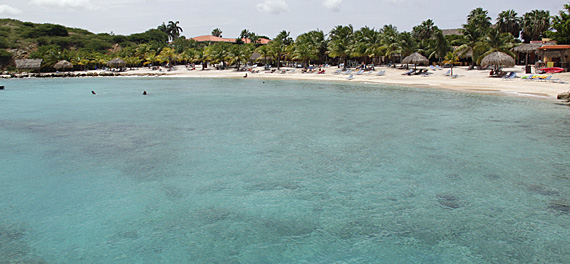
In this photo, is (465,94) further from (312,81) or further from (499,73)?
(312,81)

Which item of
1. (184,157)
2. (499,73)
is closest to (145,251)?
(184,157)

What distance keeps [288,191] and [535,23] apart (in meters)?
57.1

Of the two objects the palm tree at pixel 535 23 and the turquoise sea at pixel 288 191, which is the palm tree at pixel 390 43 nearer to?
the palm tree at pixel 535 23

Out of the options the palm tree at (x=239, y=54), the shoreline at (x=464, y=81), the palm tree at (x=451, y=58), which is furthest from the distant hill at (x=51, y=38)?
the palm tree at (x=451, y=58)

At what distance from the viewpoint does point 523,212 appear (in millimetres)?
7258

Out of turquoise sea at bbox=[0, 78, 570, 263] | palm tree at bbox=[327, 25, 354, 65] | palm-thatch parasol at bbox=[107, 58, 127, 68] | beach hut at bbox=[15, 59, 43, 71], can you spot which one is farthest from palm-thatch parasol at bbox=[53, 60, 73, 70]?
turquoise sea at bbox=[0, 78, 570, 263]

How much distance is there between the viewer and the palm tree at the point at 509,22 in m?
56.1

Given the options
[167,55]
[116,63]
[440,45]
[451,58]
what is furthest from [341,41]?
[116,63]

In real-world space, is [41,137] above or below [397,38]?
below

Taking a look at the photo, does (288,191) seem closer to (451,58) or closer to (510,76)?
(510,76)

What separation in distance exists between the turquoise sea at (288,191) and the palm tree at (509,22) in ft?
153

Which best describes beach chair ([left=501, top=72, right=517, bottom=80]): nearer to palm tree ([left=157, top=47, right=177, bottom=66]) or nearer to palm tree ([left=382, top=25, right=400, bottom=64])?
palm tree ([left=382, top=25, right=400, bottom=64])

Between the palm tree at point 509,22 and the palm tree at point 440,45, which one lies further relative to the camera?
the palm tree at point 509,22

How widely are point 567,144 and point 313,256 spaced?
35.9 feet
